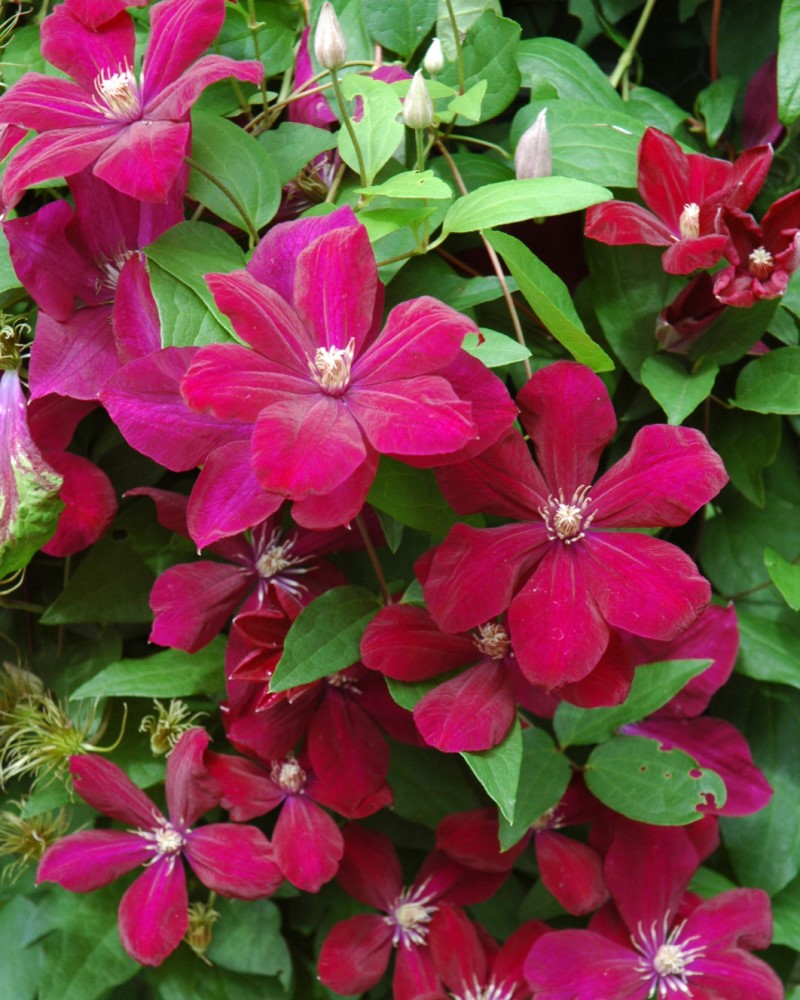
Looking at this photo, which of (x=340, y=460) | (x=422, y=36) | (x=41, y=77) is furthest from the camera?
(x=422, y=36)

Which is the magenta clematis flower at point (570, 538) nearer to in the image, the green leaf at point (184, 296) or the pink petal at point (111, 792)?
the green leaf at point (184, 296)

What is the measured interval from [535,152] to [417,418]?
0.79ft

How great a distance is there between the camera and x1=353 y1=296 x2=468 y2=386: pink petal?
1.42ft

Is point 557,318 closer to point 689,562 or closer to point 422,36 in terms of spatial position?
point 689,562

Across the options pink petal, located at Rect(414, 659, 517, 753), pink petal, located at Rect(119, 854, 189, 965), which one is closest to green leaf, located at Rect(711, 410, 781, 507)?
pink petal, located at Rect(414, 659, 517, 753)

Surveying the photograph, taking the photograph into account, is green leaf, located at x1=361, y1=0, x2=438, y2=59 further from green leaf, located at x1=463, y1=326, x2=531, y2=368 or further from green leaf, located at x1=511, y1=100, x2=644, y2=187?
green leaf, located at x1=463, y1=326, x2=531, y2=368

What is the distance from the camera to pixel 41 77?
21.0 inches

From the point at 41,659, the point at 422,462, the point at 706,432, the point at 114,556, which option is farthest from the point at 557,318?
the point at 41,659

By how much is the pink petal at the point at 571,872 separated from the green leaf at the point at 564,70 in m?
0.48

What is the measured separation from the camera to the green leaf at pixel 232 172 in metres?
0.55

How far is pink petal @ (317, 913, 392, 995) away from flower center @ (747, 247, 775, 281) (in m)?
0.46

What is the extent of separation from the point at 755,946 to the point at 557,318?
1.37 ft

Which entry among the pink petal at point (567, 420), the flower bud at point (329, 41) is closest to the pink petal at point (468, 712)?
the pink petal at point (567, 420)

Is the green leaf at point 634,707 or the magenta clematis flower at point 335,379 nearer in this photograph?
the magenta clematis flower at point 335,379
